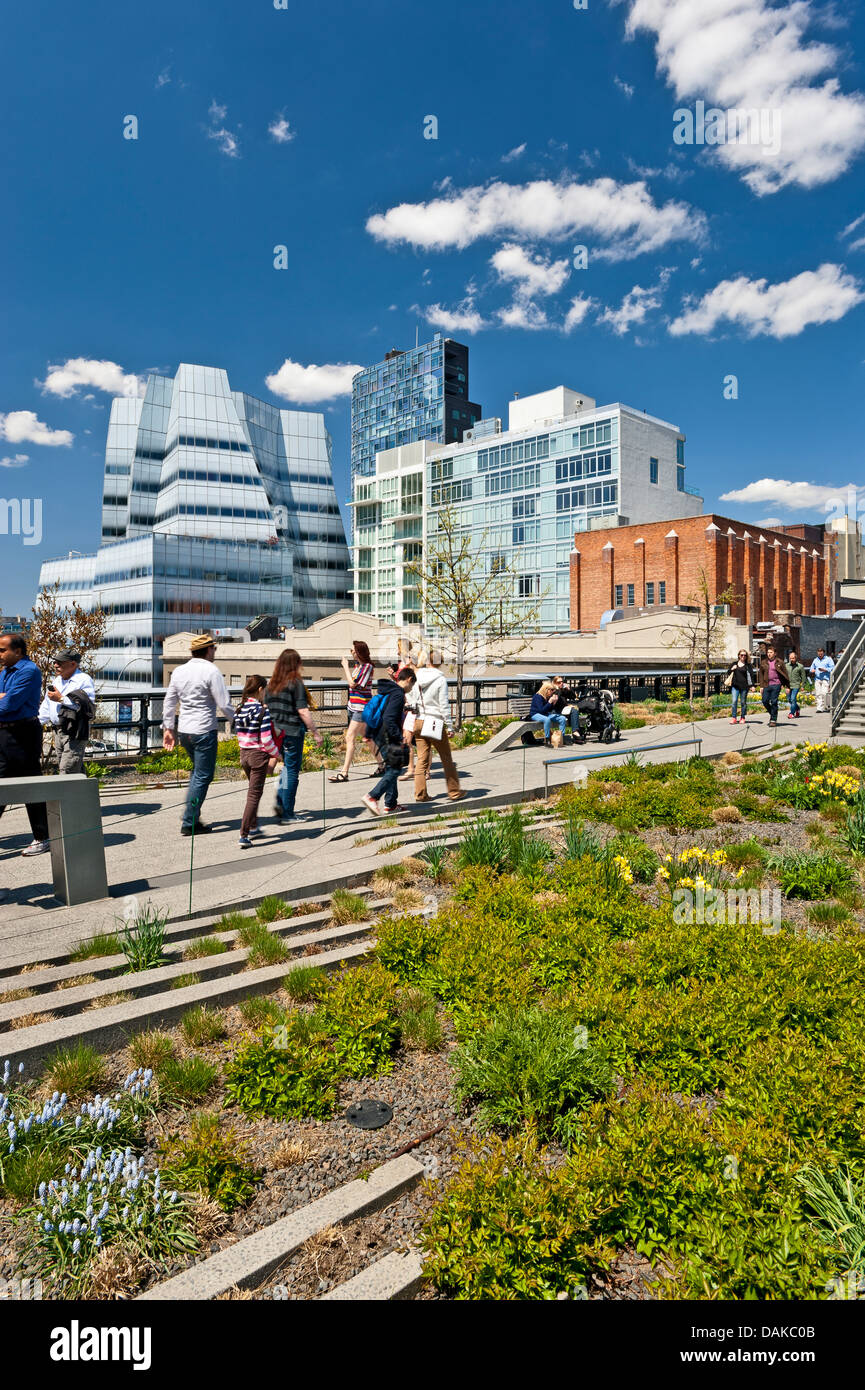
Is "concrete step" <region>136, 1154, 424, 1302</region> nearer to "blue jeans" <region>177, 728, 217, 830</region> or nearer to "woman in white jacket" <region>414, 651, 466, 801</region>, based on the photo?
"blue jeans" <region>177, 728, 217, 830</region>

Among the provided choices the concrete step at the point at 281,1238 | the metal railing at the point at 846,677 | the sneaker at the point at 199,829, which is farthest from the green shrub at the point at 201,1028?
the metal railing at the point at 846,677

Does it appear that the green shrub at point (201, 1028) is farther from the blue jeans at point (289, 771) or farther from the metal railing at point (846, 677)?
the metal railing at point (846, 677)

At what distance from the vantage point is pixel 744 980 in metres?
4.16

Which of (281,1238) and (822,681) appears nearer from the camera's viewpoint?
(281,1238)

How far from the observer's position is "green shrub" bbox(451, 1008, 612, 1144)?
3260mm

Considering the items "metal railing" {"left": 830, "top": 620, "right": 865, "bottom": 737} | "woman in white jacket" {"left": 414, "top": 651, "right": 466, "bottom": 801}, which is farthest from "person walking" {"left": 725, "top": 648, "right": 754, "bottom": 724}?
"woman in white jacket" {"left": 414, "top": 651, "right": 466, "bottom": 801}

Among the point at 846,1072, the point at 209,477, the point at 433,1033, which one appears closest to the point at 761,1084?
the point at 846,1072

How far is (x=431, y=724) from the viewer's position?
8.84 metres

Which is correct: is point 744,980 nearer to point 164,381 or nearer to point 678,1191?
point 678,1191

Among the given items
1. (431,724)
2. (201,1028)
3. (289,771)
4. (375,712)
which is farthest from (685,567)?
(201,1028)

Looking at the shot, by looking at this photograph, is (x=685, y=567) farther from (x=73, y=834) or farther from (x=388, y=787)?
(x=73, y=834)

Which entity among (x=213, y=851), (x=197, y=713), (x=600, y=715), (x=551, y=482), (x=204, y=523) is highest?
(x=204, y=523)

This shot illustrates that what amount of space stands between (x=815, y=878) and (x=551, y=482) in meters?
64.3

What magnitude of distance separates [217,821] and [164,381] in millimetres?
109128
